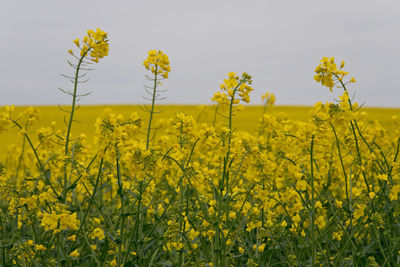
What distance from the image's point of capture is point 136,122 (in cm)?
280

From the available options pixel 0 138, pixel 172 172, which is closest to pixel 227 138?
pixel 172 172

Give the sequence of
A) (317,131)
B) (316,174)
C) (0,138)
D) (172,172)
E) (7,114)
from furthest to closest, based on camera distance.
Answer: (0,138), (172,172), (316,174), (7,114), (317,131)

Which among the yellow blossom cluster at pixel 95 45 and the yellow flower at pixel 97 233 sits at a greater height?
the yellow blossom cluster at pixel 95 45

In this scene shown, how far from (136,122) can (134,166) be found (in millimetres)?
367

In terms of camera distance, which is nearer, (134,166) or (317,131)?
(134,166)

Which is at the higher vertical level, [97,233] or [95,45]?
[95,45]

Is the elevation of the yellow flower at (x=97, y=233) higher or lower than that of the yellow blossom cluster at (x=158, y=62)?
lower

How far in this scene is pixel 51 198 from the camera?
9.94 feet

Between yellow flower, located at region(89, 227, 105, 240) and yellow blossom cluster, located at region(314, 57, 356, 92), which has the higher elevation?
yellow blossom cluster, located at region(314, 57, 356, 92)

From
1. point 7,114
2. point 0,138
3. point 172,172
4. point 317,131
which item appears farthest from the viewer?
point 0,138

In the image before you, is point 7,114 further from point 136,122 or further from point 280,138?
point 280,138

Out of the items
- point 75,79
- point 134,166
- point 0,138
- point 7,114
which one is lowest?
point 0,138

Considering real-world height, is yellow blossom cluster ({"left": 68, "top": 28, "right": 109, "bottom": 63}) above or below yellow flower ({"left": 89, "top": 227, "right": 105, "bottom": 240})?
above

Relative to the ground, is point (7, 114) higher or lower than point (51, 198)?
higher
